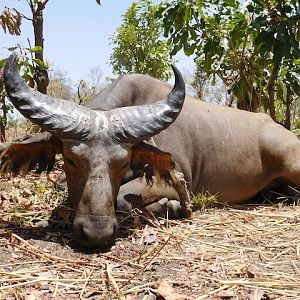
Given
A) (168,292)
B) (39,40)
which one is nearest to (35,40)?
(39,40)

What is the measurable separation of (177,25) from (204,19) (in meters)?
0.46

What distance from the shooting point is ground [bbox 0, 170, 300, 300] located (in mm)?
2945

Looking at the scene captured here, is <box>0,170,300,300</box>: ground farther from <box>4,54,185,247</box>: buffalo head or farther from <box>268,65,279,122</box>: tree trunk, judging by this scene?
<box>268,65,279,122</box>: tree trunk

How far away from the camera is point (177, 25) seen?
757cm

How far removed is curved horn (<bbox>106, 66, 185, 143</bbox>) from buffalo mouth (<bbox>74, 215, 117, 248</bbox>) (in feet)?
2.14

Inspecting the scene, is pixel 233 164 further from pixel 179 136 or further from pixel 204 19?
pixel 204 19

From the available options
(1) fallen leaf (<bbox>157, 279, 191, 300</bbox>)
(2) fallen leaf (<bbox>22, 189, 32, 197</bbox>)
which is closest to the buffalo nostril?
(1) fallen leaf (<bbox>157, 279, 191, 300</bbox>)

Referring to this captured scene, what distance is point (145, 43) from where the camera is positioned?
59.4 ft

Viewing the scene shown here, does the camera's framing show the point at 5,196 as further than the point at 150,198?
Yes

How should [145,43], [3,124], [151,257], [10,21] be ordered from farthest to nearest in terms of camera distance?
[145,43]
[3,124]
[10,21]
[151,257]

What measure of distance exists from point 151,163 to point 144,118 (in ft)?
1.74

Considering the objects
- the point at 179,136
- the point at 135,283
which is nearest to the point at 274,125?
the point at 179,136

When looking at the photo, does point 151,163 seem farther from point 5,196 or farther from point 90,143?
point 5,196

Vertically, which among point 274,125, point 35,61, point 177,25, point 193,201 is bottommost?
point 193,201
